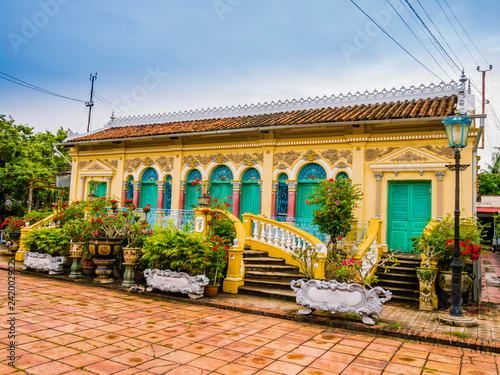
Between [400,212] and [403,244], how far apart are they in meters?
0.90

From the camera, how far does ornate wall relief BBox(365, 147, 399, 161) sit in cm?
1155

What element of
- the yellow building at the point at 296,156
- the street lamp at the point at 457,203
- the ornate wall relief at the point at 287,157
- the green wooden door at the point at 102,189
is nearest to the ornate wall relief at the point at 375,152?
the yellow building at the point at 296,156

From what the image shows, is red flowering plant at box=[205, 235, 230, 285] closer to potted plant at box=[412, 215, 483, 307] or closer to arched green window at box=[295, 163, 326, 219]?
potted plant at box=[412, 215, 483, 307]

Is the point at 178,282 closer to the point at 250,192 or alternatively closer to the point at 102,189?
the point at 250,192

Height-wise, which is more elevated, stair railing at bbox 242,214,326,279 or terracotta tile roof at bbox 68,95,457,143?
terracotta tile roof at bbox 68,95,457,143

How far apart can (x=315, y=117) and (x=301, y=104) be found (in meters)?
2.07

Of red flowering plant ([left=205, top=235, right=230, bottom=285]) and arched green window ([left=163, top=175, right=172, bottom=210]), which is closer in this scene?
red flowering plant ([left=205, top=235, right=230, bottom=285])

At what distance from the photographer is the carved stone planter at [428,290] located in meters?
8.20

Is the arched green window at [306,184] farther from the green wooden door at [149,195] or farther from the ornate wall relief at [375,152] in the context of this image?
the green wooden door at [149,195]

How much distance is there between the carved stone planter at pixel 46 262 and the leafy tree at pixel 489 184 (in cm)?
3845

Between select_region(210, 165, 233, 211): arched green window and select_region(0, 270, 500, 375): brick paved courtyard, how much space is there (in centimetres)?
712

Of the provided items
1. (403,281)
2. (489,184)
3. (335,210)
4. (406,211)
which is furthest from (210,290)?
(489,184)

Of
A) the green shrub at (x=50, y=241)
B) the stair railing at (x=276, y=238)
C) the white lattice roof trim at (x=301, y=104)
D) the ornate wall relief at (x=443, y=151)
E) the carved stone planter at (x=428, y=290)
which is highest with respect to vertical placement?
the white lattice roof trim at (x=301, y=104)

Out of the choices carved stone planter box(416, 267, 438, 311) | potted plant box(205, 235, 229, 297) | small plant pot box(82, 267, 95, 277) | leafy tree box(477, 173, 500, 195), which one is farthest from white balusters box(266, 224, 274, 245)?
leafy tree box(477, 173, 500, 195)
